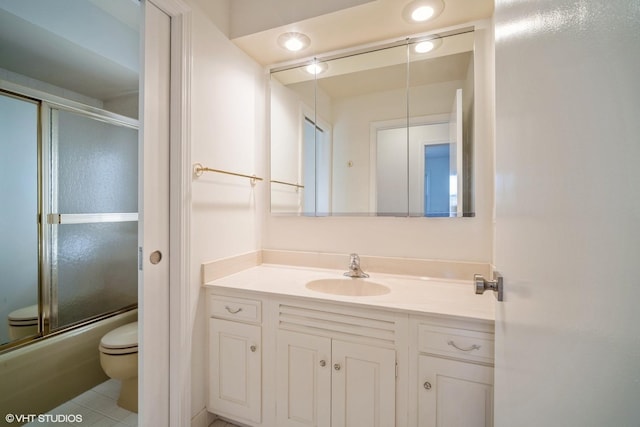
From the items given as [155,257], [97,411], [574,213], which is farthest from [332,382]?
[97,411]

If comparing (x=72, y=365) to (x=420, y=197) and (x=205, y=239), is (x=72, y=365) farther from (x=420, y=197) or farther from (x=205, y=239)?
(x=420, y=197)

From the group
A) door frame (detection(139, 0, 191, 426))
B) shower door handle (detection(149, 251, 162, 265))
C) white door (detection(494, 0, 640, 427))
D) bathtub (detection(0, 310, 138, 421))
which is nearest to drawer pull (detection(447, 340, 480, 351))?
white door (detection(494, 0, 640, 427))

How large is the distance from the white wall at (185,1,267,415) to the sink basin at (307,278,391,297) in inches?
21.6

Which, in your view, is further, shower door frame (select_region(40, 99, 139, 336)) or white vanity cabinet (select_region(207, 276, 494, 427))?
shower door frame (select_region(40, 99, 139, 336))

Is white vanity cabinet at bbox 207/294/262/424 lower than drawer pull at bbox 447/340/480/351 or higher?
lower

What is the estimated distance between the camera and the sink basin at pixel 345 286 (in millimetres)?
1453

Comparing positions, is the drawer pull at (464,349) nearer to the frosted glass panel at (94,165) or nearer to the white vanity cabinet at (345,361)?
the white vanity cabinet at (345,361)

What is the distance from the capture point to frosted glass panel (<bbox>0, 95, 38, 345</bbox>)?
1.67m

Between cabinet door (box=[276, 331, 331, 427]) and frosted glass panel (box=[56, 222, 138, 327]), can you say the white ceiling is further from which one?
frosted glass panel (box=[56, 222, 138, 327])

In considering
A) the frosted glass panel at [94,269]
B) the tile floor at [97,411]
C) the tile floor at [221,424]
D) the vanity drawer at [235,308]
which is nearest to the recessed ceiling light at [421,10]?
the vanity drawer at [235,308]

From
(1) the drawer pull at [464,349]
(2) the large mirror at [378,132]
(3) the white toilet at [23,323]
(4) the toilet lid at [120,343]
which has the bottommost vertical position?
(4) the toilet lid at [120,343]

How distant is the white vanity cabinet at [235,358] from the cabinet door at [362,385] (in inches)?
15.5

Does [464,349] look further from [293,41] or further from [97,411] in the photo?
[97,411]

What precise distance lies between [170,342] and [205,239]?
51cm
